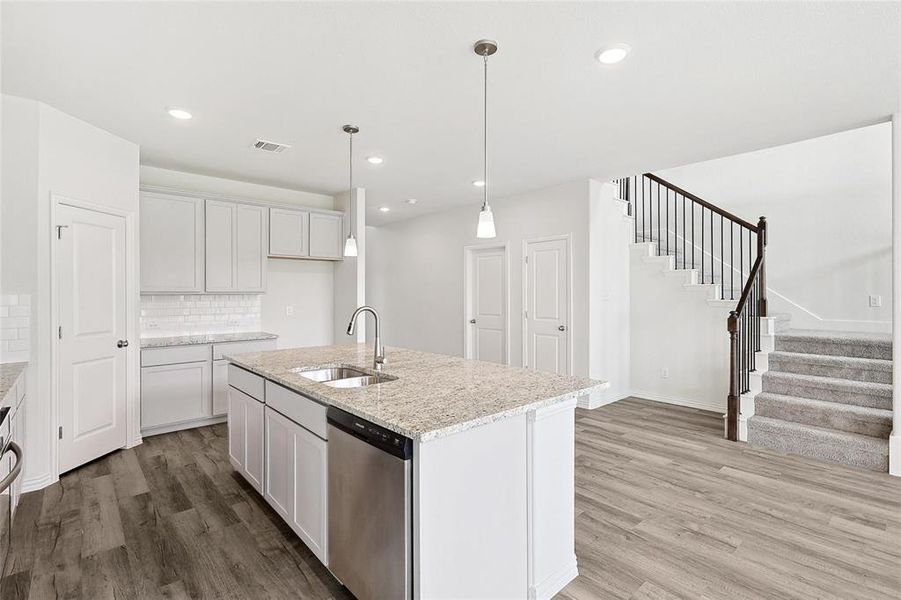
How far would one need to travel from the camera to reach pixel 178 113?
126 inches

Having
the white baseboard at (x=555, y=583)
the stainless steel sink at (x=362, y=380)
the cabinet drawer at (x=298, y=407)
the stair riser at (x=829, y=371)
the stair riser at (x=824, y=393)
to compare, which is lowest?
the white baseboard at (x=555, y=583)

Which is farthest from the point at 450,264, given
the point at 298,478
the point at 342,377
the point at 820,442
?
the point at 298,478

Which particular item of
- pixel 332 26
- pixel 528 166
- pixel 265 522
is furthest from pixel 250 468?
pixel 528 166

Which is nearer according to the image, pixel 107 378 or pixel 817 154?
pixel 107 378

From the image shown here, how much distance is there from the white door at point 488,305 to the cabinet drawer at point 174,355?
134 inches

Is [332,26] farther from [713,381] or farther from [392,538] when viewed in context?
[713,381]

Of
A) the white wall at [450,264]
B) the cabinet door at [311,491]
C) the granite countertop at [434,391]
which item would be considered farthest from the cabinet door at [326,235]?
the cabinet door at [311,491]

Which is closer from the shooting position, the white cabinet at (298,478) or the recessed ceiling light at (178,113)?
the white cabinet at (298,478)

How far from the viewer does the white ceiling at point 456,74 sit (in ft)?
6.87

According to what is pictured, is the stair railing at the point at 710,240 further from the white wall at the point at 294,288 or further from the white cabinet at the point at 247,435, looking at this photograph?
the white cabinet at the point at 247,435

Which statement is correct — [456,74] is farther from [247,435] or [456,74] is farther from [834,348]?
[834,348]

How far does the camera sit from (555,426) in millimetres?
2033

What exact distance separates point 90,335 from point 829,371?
626 cm

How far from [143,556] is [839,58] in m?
4.50
